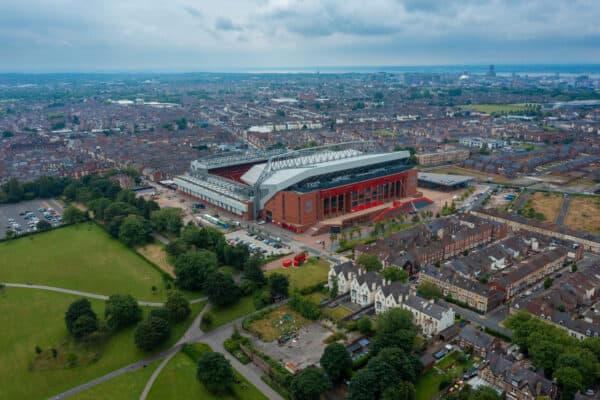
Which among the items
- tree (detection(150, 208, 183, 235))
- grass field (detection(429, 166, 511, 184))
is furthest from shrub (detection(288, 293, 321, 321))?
grass field (detection(429, 166, 511, 184))

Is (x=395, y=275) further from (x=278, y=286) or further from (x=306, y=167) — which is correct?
(x=306, y=167)

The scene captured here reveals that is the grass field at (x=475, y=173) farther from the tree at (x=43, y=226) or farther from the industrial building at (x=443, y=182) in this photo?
the tree at (x=43, y=226)

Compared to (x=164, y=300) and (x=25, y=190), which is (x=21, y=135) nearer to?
(x=25, y=190)

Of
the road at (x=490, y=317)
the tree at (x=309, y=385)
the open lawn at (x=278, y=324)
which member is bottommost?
the open lawn at (x=278, y=324)

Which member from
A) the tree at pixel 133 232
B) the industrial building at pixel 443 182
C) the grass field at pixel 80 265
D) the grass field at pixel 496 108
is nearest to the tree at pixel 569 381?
the grass field at pixel 80 265

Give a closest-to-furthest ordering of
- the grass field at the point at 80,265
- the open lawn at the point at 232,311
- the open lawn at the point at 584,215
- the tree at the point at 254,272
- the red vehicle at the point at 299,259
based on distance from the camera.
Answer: the open lawn at the point at 232,311, the tree at the point at 254,272, the grass field at the point at 80,265, the red vehicle at the point at 299,259, the open lawn at the point at 584,215

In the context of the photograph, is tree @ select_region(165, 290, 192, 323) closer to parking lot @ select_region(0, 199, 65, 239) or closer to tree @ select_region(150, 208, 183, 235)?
tree @ select_region(150, 208, 183, 235)

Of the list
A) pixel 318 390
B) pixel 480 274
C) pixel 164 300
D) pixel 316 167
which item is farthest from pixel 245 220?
pixel 318 390
